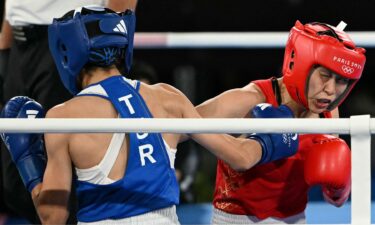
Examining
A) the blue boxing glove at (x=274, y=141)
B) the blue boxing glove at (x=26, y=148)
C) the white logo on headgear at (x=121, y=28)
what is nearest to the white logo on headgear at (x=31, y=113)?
the blue boxing glove at (x=26, y=148)

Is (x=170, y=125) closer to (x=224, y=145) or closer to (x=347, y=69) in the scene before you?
(x=224, y=145)

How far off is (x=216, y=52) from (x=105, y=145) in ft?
8.29

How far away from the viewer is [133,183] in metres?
2.03

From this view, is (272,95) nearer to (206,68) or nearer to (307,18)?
(307,18)

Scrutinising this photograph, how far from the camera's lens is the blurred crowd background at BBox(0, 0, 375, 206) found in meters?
4.22

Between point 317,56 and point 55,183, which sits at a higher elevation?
point 317,56

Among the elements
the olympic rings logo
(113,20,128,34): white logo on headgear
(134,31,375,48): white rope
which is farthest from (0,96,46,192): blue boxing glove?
(134,31,375,48): white rope

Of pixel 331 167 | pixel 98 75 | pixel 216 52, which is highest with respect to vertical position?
pixel 98 75

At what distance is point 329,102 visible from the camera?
8.02ft

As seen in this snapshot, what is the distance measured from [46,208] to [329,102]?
794mm

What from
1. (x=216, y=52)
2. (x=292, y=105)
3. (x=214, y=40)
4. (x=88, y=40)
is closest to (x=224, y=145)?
(x=88, y=40)

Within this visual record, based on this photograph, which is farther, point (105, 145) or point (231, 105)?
point (231, 105)

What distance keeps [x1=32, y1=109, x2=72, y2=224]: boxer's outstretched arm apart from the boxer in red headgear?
0.54 m

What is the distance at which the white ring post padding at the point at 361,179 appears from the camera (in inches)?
71.9
